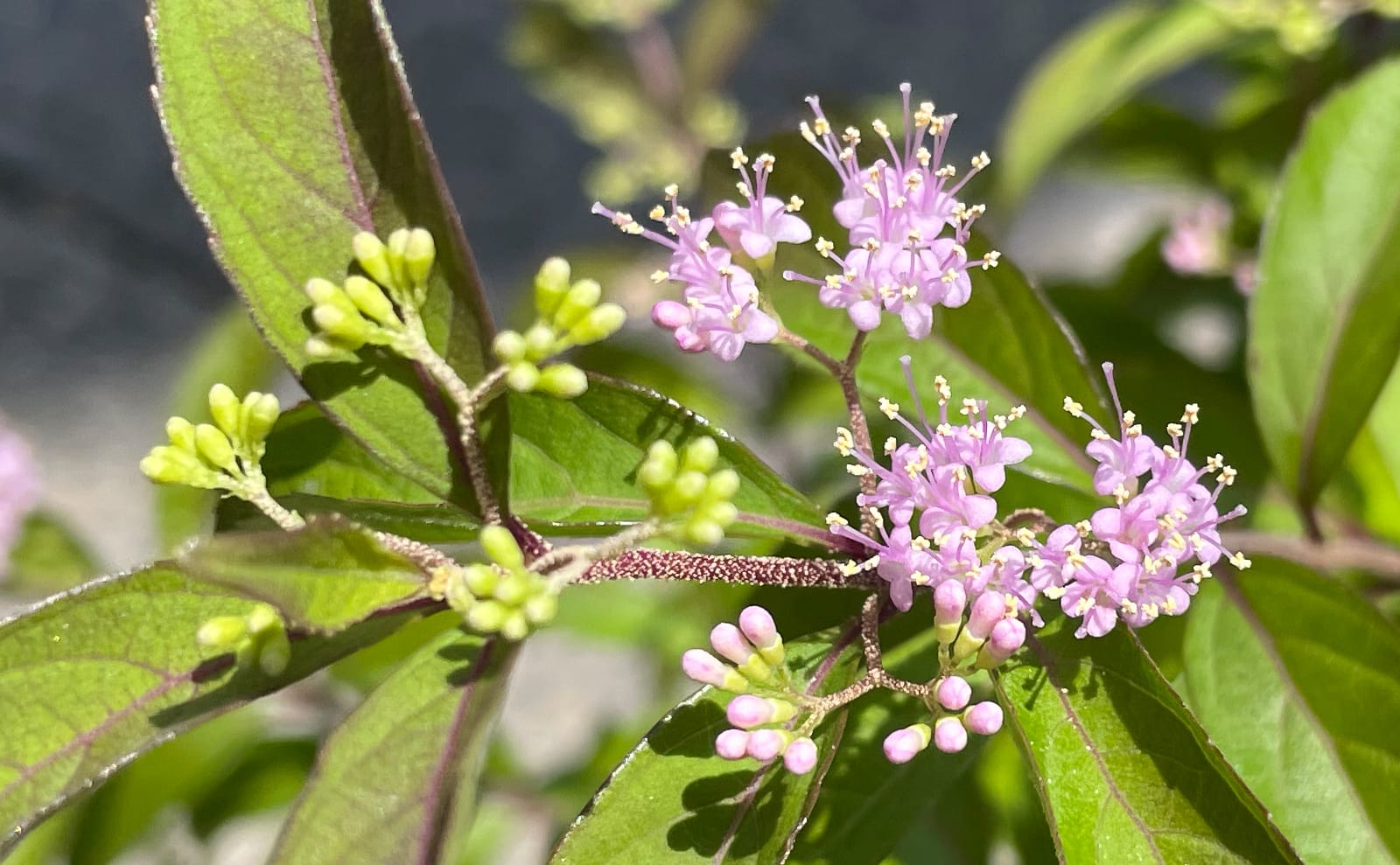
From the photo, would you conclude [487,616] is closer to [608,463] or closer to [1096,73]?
[608,463]

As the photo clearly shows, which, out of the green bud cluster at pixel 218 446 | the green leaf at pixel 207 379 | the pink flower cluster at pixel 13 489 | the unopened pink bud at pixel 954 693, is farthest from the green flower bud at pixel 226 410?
the pink flower cluster at pixel 13 489

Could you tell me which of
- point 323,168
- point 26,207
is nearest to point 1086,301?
point 323,168

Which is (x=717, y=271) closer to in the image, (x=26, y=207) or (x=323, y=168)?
(x=323, y=168)

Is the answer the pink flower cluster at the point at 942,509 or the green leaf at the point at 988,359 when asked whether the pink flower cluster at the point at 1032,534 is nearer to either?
the pink flower cluster at the point at 942,509

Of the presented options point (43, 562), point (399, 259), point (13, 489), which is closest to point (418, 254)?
point (399, 259)

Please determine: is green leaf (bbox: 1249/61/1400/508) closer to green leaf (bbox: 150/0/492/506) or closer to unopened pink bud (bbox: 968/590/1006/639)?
unopened pink bud (bbox: 968/590/1006/639)

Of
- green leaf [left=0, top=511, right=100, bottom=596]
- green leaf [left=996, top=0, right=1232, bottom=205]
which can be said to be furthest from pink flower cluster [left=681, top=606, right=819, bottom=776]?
green leaf [left=0, top=511, right=100, bottom=596]
